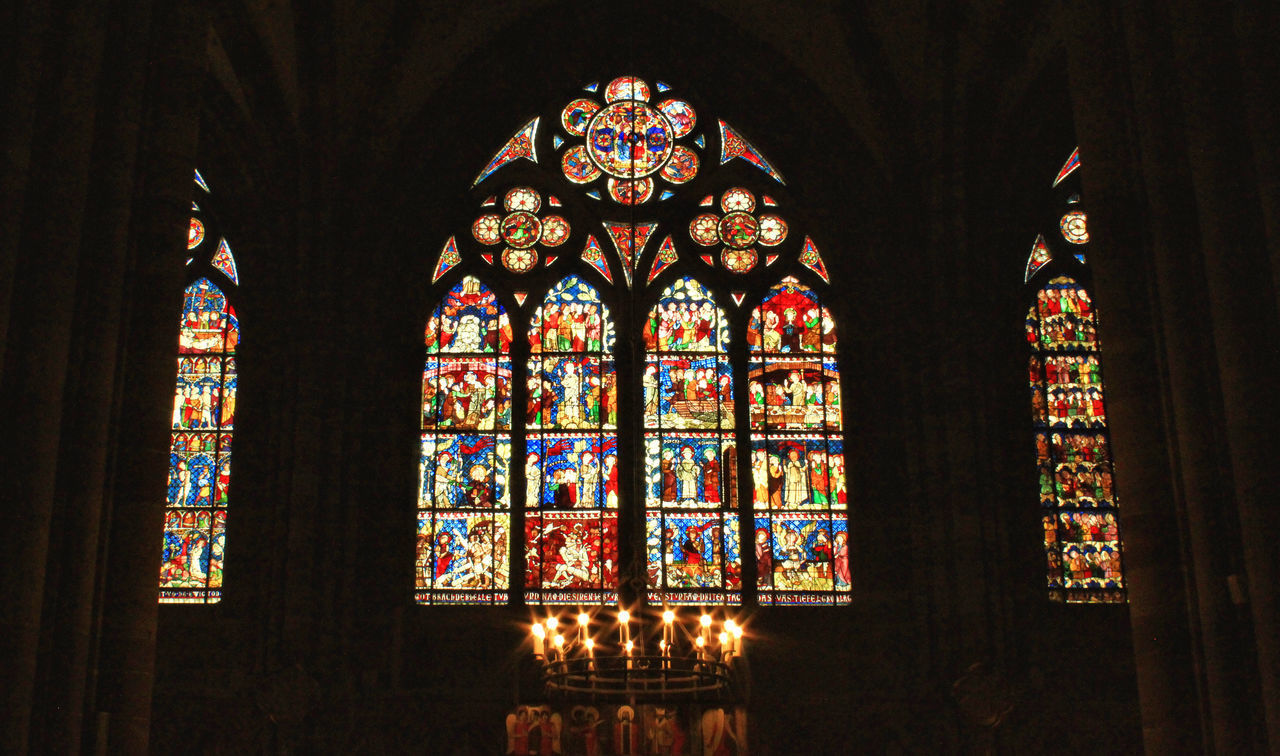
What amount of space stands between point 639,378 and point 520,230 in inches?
89.3

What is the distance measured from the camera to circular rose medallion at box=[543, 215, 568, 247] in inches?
683

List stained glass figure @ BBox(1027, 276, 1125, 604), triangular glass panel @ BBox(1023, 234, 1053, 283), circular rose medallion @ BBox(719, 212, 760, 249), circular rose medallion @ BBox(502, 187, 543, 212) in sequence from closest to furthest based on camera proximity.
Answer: stained glass figure @ BBox(1027, 276, 1125, 604)
triangular glass panel @ BBox(1023, 234, 1053, 283)
circular rose medallion @ BBox(719, 212, 760, 249)
circular rose medallion @ BBox(502, 187, 543, 212)

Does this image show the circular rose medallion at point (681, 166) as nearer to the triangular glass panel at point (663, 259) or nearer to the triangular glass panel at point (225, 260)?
the triangular glass panel at point (663, 259)

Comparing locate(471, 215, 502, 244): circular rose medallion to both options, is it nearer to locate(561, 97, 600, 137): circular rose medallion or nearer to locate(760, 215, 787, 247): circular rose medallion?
locate(561, 97, 600, 137): circular rose medallion

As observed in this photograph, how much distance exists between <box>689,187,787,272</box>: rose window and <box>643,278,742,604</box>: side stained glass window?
492mm

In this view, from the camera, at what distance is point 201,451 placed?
53.9ft

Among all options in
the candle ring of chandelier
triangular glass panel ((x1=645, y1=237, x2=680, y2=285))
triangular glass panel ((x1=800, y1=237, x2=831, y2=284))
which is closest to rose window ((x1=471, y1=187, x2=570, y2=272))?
triangular glass panel ((x1=645, y1=237, x2=680, y2=285))

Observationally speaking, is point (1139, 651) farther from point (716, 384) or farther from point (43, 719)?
point (716, 384)

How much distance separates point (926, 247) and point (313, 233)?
607 cm

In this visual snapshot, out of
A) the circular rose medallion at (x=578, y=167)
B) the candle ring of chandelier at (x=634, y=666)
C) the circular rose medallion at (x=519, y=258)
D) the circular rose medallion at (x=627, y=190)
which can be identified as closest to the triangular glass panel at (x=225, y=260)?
the circular rose medallion at (x=519, y=258)

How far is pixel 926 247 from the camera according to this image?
16312mm

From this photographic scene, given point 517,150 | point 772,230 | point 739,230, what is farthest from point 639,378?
point 517,150

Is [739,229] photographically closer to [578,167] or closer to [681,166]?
[681,166]

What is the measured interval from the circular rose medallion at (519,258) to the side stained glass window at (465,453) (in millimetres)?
377
